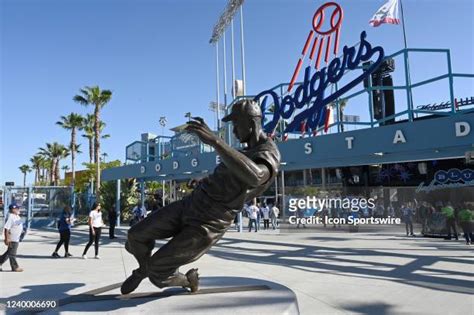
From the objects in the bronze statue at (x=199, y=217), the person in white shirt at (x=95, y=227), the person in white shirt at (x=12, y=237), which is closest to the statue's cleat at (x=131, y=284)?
the bronze statue at (x=199, y=217)

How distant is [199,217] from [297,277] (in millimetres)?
4184

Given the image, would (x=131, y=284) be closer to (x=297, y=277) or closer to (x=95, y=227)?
(x=297, y=277)

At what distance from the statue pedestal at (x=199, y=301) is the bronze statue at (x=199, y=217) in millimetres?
176

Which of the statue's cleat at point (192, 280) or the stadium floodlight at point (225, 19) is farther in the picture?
the stadium floodlight at point (225, 19)

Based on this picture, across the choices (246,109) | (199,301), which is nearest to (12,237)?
(199,301)

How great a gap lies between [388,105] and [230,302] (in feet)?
114

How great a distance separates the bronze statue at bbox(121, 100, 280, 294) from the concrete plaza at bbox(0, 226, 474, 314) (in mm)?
340

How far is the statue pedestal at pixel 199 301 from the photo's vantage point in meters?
3.60

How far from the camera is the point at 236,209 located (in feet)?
13.2

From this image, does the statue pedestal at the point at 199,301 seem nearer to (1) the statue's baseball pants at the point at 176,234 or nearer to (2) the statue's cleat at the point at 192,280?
(2) the statue's cleat at the point at 192,280

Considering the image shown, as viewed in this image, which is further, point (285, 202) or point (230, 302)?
point (285, 202)

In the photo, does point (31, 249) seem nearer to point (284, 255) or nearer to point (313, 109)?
point (284, 255)

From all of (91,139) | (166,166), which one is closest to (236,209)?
(166,166)

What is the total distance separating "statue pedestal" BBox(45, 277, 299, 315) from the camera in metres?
3.60
